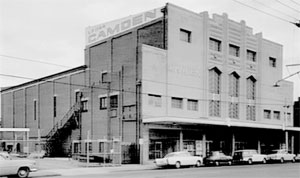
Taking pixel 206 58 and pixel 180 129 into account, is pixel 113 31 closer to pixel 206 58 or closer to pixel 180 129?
pixel 206 58

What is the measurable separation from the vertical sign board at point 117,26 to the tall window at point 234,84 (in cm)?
1269

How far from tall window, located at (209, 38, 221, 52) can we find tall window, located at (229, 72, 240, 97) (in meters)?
3.98

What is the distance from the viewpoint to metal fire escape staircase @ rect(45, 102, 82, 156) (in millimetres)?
50375

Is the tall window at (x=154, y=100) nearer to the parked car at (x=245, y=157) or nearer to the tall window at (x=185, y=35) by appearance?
the tall window at (x=185, y=35)

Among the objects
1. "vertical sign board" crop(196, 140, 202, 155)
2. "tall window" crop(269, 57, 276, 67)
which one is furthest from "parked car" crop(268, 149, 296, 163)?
"tall window" crop(269, 57, 276, 67)

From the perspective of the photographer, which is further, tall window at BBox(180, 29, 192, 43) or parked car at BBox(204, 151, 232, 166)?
tall window at BBox(180, 29, 192, 43)

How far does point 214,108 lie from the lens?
4912cm

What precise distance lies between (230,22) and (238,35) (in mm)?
2152

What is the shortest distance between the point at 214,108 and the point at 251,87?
8736 millimetres

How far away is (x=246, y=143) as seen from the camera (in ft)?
171

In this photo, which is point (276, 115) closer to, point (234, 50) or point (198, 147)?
point (234, 50)

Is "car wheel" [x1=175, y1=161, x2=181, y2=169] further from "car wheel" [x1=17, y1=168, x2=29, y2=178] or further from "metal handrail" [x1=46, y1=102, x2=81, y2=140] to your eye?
"metal handrail" [x1=46, y1=102, x2=81, y2=140]

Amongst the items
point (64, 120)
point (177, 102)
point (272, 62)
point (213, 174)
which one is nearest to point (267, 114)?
point (272, 62)

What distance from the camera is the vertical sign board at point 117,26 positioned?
46.0 m
